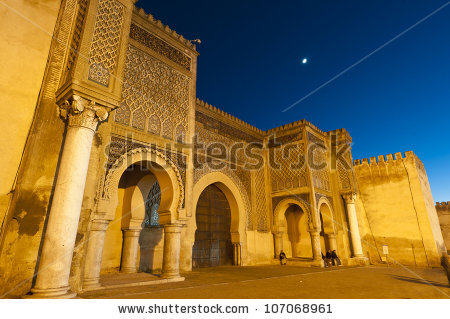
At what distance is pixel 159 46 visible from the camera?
287 inches

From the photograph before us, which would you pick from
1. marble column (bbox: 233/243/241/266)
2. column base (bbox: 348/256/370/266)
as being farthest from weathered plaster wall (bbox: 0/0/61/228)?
column base (bbox: 348/256/370/266)

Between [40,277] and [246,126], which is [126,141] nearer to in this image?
[40,277]

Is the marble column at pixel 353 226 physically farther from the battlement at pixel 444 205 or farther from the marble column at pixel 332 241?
the battlement at pixel 444 205

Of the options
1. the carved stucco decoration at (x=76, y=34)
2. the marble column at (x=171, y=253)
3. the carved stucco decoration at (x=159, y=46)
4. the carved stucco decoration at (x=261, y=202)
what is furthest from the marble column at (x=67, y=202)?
the carved stucco decoration at (x=261, y=202)

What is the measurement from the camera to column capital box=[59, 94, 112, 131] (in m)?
4.13

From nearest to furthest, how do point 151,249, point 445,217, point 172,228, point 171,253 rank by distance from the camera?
point 171,253, point 172,228, point 151,249, point 445,217

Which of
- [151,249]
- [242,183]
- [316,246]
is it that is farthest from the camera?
[242,183]

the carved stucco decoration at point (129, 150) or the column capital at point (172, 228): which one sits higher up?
the carved stucco decoration at point (129, 150)

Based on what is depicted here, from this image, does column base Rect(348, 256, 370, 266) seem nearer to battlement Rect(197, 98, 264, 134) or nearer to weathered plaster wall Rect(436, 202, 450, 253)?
battlement Rect(197, 98, 264, 134)

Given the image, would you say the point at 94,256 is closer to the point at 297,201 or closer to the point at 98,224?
the point at 98,224

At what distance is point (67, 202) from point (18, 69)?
2649 millimetres

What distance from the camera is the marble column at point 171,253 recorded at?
6004 millimetres

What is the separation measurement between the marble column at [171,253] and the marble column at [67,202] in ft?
8.29

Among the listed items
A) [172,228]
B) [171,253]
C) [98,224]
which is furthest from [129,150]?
[171,253]
